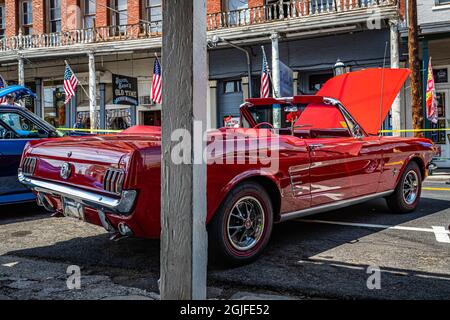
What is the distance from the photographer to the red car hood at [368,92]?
7129mm

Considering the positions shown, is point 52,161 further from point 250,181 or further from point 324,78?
point 324,78

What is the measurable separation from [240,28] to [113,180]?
482 inches

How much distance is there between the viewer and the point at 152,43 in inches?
635

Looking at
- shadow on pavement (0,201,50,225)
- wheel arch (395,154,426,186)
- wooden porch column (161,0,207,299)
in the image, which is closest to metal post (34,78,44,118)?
shadow on pavement (0,201,50,225)

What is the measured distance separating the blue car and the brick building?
30.9 feet

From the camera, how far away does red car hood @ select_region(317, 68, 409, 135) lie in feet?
23.4

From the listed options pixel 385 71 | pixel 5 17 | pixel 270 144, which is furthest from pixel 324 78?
pixel 5 17

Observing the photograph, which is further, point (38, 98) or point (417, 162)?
point (38, 98)

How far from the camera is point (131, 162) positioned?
3.30 metres

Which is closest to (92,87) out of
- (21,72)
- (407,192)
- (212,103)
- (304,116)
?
(21,72)

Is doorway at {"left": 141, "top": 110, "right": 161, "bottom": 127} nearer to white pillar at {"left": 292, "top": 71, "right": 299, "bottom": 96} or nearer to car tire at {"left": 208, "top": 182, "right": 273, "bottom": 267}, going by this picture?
white pillar at {"left": 292, "top": 71, "right": 299, "bottom": 96}

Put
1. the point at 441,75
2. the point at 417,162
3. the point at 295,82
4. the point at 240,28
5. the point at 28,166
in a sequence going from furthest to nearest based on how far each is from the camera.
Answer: the point at 295,82
the point at 240,28
the point at 441,75
the point at 417,162
the point at 28,166

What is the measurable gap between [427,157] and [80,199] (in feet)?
16.9

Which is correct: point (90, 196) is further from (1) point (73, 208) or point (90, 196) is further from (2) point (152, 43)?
(2) point (152, 43)
